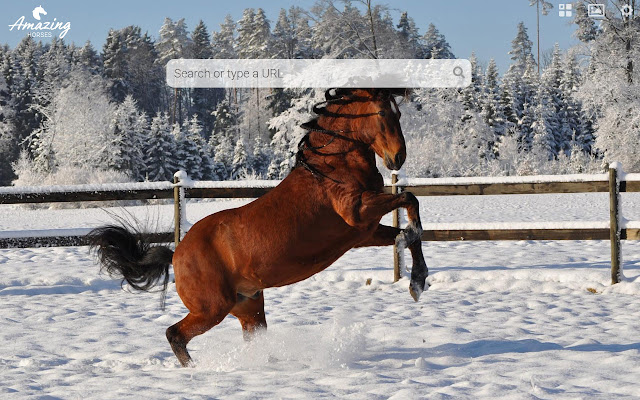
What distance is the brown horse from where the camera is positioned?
12.2ft

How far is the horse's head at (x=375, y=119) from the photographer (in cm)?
363

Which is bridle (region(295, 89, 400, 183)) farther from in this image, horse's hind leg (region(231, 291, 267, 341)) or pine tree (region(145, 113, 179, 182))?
pine tree (region(145, 113, 179, 182))

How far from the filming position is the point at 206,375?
4.10 meters

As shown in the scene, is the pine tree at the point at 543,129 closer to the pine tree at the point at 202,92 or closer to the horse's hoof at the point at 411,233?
the pine tree at the point at 202,92

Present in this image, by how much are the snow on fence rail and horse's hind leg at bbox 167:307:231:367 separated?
3.49 m

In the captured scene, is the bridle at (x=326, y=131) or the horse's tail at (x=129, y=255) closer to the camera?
the bridle at (x=326, y=131)

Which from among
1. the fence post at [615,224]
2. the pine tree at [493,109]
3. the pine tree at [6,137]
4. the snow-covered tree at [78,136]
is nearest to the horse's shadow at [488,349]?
the fence post at [615,224]

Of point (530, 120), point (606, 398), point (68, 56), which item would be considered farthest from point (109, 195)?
point (68, 56)

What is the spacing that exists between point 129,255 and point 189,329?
2.71ft

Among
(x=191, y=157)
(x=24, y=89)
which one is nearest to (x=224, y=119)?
(x=24, y=89)

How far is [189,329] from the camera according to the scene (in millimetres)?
4242

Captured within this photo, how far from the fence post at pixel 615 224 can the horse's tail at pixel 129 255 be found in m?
4.80

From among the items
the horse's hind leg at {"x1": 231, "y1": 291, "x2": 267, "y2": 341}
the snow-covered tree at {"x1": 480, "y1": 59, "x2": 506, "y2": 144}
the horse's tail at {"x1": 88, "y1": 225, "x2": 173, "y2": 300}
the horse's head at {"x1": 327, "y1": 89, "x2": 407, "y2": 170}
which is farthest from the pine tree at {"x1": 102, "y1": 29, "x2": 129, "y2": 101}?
the horse's head at {"x1": 327, "y1": 89, "x2": 407, "y2": 170}

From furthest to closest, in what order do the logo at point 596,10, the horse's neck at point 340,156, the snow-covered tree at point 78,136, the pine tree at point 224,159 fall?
the pine tree at point 224,159, the snow-covered tree at point 78,136, the logo at point 596,10, the horse's neck at point 340,156
